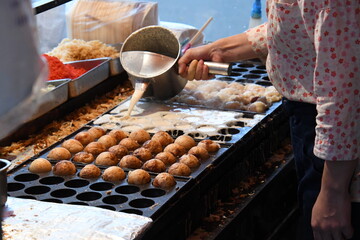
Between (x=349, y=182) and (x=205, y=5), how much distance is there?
529 centimetres

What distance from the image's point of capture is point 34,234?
1.88 metres

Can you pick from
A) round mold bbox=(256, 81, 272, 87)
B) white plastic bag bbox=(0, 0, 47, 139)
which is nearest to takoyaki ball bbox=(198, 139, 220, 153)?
round mold bbox=(256, 81, 272, 87)

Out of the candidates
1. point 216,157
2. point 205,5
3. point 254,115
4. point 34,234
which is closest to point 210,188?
point 216,157

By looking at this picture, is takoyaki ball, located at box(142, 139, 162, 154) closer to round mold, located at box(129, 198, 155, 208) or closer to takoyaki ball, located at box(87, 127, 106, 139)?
takoyaki ball, located at box(87, 127, 106, 139)

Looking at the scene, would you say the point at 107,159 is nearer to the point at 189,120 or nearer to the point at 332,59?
the point at 189,120

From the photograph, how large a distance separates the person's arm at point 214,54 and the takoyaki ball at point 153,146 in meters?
0.45

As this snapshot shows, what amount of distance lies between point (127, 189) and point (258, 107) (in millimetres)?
1113

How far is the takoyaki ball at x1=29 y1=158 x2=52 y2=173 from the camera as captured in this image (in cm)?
Result: 250

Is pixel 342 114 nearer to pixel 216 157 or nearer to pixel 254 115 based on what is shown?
pixel 216 157

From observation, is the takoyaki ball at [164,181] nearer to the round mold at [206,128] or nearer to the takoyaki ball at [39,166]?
the takoyaki ball at [39,166]

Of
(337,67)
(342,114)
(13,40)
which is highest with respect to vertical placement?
(13,40)

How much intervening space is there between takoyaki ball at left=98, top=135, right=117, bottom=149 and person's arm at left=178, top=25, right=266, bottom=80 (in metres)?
0.55

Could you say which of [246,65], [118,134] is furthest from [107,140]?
[246,65]

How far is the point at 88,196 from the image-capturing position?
2314mm
